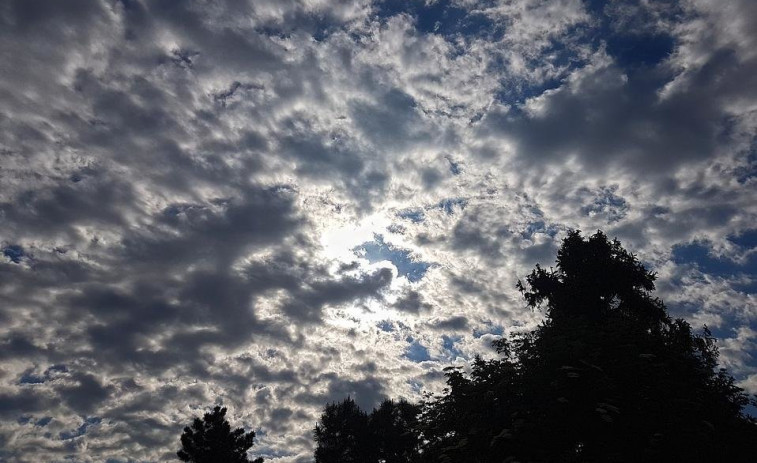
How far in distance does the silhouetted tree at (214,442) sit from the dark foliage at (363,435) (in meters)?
9.76

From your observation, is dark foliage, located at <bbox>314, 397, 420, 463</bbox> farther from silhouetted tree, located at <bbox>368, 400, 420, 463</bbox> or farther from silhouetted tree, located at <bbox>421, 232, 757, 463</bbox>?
silhouetted tree, located at <bbox>421, 232, 757, 463</bbox>

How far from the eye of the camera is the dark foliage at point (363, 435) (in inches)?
2188

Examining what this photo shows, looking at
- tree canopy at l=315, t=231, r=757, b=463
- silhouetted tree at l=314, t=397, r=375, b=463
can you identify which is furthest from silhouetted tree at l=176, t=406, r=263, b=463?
tree canopy at l=315, t=231, r=757, b=463

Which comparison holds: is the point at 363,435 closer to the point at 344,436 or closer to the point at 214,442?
the point at 344,436

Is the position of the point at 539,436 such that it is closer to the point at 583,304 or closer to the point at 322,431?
the point at 583,304

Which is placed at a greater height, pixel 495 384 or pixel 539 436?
pixel 495 384

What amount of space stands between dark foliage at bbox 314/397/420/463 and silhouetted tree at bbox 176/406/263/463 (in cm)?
976

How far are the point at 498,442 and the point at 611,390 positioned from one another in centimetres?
371

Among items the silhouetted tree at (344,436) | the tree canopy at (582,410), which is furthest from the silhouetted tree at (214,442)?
the tree canopy at (582,410)

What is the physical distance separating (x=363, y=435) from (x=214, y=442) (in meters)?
18.2

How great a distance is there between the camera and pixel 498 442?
12.7 meters

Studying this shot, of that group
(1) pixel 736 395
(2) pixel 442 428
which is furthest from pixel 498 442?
(1) pixel 736 395

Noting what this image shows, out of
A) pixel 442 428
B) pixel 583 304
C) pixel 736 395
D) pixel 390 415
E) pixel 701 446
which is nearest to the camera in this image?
pixel 701 446

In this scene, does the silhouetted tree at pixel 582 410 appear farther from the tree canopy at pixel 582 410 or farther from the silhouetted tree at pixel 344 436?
the silhouetted tree at pixel 344 436
